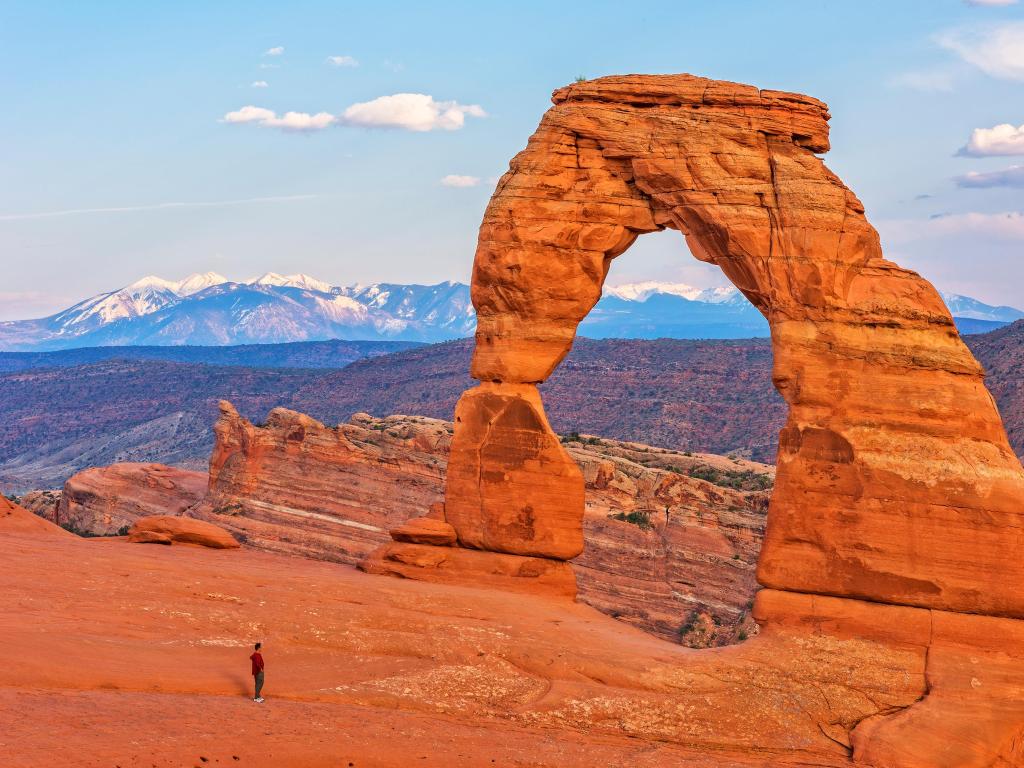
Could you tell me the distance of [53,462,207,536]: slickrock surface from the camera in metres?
42.3

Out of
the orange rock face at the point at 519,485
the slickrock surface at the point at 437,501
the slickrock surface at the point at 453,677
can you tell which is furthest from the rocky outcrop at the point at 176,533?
the slickrock surface at the point at 437,501

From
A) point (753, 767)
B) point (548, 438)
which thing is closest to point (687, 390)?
point (548, 438)

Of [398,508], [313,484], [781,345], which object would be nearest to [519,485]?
[781,345]

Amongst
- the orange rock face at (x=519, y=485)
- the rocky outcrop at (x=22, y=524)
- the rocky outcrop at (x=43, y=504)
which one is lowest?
the rocky outcrop at (x=43, y=504)

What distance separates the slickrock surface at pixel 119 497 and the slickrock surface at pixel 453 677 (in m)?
18.4

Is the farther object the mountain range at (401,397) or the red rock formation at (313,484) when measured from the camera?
the mountain range at (401,397)

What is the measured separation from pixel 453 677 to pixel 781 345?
27.8 feet

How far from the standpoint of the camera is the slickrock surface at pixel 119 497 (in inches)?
1666

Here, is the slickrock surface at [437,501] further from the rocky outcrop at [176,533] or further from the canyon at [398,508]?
the rocky outcrop at [176,533]

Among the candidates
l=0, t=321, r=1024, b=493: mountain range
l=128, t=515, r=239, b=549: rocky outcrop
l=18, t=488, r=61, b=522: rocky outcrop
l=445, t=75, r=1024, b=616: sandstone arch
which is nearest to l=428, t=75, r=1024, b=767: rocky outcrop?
l=445, t=75, r=1024, b=616: sandstone arch

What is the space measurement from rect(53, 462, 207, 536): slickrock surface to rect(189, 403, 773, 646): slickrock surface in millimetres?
2909

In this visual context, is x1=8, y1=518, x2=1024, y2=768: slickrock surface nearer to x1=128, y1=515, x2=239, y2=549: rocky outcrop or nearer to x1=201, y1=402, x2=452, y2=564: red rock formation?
x1=128, y1=515, x2=239, y2=549: rocky outcrop

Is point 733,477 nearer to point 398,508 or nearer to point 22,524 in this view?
point 398,508

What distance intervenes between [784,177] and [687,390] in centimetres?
5800
